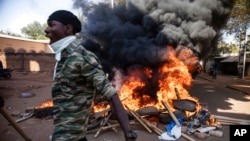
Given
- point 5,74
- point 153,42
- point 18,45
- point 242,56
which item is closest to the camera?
point 153,42

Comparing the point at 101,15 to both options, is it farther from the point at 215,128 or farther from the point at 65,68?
the point at 65,68

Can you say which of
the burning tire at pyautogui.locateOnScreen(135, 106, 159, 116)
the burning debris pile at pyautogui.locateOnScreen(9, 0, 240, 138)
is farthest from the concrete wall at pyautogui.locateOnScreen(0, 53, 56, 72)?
the burning tire at pyautogui.locateOnScreen(135, 106, 159, 116)

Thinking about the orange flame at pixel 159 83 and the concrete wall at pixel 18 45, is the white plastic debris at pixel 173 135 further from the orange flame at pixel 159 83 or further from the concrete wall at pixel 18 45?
the concrete wall at pixel 18 45

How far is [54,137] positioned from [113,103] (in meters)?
0.59

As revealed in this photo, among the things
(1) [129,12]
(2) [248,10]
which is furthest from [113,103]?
(2) [248,10]

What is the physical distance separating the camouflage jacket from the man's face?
0.12m

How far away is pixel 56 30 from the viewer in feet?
6.49

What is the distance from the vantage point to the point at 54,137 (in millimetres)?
1979

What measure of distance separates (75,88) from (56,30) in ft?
1.63

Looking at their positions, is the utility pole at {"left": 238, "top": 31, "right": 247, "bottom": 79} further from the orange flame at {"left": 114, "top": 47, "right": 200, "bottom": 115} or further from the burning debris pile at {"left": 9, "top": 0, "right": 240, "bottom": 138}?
the orange flame at {"left": 114, "top": 47, "right": 200, "bottom": 115}

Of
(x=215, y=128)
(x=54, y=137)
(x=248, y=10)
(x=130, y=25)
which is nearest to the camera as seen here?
(x=54, y=137)

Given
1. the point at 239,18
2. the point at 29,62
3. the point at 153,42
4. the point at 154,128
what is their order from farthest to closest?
the point at 29,62 < the point at 239,18 < the point at 153,42 < the point at 154,128

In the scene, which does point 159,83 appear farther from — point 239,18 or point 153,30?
point 239,18

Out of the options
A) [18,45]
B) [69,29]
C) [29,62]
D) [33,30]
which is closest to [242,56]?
[29,62]
